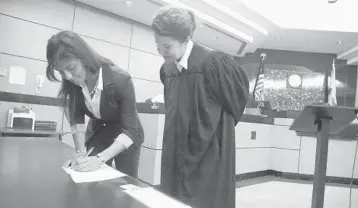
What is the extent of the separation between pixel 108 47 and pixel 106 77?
10.6ft

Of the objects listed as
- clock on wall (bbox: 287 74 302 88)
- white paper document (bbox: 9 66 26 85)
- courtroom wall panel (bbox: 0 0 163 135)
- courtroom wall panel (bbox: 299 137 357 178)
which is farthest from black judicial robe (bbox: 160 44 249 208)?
clock on wall (bbox: 287 74 302 88)

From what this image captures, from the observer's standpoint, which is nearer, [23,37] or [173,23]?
[173,23]

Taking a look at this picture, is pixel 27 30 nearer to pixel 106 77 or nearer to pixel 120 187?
pixel 106 77

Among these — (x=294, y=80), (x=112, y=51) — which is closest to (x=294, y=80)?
(x=294, y=80)

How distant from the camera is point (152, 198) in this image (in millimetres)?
694

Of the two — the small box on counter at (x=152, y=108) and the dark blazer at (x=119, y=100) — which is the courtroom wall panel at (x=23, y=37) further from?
the dark blazer at (x=119, y=100)

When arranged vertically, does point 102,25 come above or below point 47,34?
above

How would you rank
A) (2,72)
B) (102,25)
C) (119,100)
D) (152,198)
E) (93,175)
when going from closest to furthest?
(152,198) < (93,175) < (119,100) < (2,72) < (102,25)

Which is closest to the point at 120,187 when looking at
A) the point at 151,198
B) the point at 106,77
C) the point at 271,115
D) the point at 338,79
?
the point at 151,198

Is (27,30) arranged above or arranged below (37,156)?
above

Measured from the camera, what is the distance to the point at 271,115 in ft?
→ 15.2

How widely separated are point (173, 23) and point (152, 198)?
747mm

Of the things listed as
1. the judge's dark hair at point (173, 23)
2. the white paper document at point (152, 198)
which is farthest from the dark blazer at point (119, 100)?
the white paper document at point (152, 198)

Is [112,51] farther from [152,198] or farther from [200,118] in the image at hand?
[152,198]
